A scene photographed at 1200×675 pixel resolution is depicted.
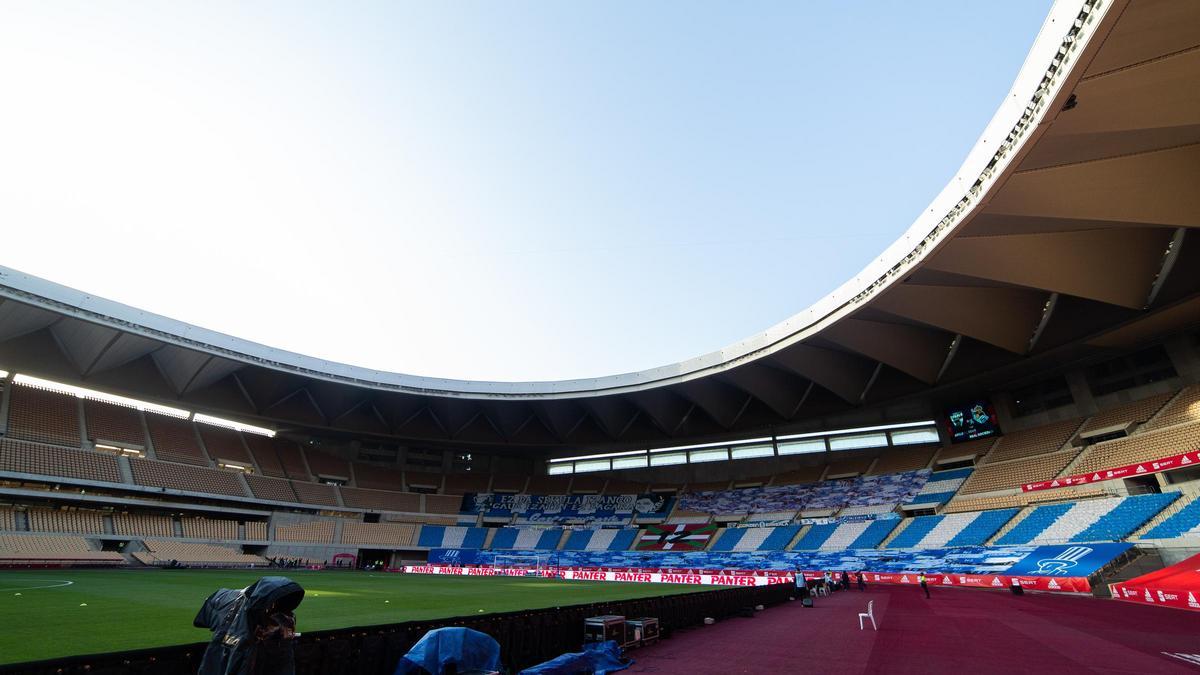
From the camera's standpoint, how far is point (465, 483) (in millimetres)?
58750

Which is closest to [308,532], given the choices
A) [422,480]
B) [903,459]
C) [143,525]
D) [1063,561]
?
[143,525]

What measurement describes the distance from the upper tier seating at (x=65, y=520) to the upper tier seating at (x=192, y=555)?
10.0 ft

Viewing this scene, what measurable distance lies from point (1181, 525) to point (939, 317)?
1272cm

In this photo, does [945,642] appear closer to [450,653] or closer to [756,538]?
[450,653]

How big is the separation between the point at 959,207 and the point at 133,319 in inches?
1702

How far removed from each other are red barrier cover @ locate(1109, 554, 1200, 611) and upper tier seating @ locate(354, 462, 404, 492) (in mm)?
53482

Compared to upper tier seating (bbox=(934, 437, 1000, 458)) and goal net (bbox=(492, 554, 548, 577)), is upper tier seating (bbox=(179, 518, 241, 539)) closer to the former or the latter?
goal net (bbox=(492, 554, 548, 577))

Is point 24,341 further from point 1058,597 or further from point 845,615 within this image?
point 1058,597

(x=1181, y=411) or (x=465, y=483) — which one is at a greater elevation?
(x=1181, y=411)

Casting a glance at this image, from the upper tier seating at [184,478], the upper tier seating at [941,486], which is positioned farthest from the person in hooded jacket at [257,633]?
the upper tier seating at [941,486]

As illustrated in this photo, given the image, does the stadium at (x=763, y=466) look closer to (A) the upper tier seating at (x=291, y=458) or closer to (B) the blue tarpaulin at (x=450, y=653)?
(A) the upper tier seating at (x=291, y=458)

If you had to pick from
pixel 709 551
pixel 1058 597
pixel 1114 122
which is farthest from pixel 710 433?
pixel 1114 122

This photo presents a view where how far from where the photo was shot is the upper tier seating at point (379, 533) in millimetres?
45250

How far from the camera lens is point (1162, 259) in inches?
917
